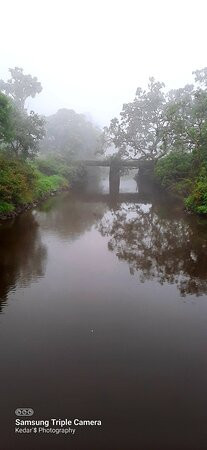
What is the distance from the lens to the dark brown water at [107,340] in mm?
6385

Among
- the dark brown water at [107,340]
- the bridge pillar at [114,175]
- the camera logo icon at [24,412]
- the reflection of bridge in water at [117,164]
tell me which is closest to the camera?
the dark brown water at [107,340]

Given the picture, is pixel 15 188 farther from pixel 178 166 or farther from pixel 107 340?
pixel 178 166

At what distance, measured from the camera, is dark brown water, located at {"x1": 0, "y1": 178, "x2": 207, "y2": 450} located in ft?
20.9

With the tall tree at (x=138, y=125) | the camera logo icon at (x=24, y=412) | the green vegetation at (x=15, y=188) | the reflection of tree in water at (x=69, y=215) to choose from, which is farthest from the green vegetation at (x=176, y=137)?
the camera logo icon at (x=24, y=412)

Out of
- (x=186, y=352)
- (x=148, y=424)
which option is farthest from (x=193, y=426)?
(x=186, y=352)

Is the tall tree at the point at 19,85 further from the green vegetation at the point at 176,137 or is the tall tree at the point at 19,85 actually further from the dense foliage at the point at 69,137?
the green vegetation at the point at 176,137

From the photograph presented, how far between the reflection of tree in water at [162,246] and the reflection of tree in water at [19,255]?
3677 mm

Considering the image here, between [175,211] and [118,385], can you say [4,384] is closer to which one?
[118,385]

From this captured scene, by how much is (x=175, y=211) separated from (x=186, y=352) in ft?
68.3

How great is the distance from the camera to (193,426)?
21.0 feet

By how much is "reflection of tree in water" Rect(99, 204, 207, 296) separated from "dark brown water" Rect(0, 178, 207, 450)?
0.30ft

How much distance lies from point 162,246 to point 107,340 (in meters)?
9.45

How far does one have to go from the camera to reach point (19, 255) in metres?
15.6

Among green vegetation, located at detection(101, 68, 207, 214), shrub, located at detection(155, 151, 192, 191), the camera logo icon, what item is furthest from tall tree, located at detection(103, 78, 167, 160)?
the camera logo icon
